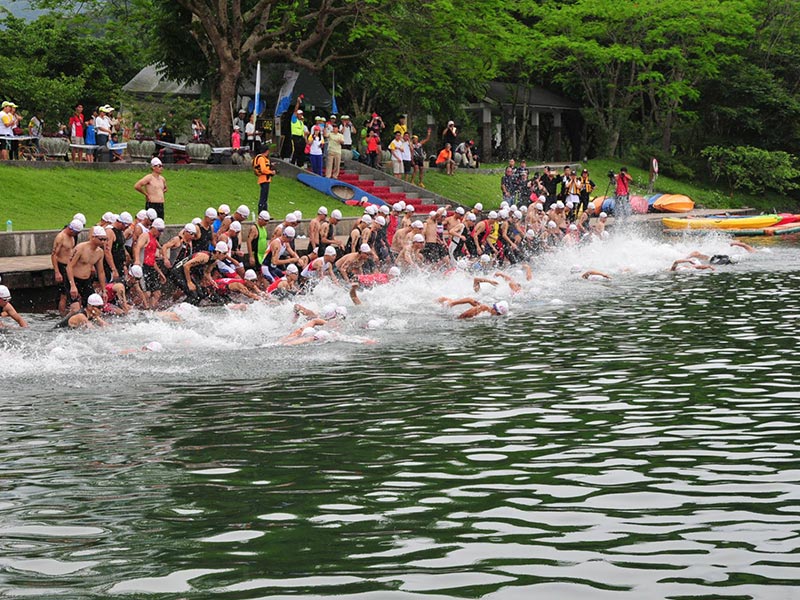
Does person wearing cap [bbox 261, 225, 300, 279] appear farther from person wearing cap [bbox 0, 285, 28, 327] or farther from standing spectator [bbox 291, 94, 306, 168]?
standing spectator [bbox 291, 94, 306, 168]

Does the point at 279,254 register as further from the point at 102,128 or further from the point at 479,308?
the point at 102,128

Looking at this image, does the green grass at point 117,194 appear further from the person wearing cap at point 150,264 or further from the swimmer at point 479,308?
the swimmer at point 479,308

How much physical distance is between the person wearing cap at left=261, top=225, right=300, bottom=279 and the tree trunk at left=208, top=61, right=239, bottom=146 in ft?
49.2

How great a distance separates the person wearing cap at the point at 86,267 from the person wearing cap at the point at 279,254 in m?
4.07

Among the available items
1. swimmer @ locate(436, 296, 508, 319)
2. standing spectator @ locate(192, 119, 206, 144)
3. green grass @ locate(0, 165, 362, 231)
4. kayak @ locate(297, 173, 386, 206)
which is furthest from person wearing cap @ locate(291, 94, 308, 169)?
swimmer @ locate(436, 296, 508, 319)

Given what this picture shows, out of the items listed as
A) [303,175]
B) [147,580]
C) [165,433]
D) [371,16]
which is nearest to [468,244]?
[303,175]

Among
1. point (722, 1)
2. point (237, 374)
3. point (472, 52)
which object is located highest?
point (722, 1)

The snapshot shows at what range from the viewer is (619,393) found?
42.0ft

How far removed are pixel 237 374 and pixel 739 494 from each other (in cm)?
736

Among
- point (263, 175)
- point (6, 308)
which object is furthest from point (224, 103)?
point (6, 308)

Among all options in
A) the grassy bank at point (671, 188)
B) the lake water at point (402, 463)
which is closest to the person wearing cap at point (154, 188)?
the lake water at point (402, 463)

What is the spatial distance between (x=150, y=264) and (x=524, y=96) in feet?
128

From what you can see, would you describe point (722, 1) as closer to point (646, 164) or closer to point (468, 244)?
point (646, 164)

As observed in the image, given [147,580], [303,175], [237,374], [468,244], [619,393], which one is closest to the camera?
[147,580]
